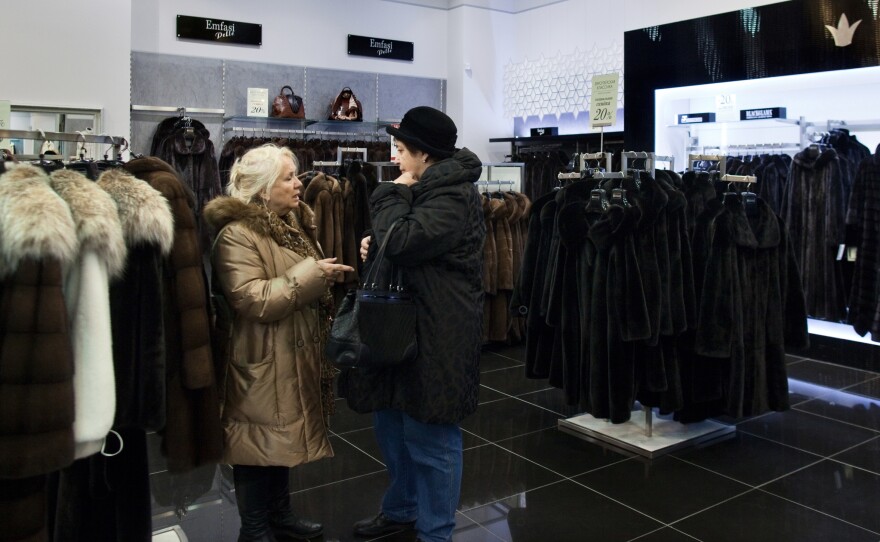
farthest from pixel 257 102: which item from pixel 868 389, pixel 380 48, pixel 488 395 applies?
pixel 868 389

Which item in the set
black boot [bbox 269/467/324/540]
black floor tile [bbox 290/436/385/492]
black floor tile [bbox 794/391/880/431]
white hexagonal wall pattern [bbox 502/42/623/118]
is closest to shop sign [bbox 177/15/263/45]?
white hexagonal wall pattern [bbox 502/42/623/118]

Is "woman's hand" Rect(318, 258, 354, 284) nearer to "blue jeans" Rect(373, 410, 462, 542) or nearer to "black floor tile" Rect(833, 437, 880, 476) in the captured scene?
"blue jeans" Rect(373, 410, 462, 542)

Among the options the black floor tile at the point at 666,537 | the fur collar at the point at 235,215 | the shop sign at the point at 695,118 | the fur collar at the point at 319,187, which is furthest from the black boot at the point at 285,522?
the shop sign at the point at 695,118

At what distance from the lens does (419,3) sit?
8.93 meters

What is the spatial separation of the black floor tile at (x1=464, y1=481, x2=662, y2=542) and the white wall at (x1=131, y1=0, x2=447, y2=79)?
5.79 meters

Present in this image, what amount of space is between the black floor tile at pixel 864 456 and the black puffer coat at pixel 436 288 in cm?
244

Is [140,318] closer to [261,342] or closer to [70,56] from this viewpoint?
[261,342]

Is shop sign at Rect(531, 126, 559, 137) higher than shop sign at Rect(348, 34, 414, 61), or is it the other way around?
shop sign at Rect(348, 34, 414, 61)

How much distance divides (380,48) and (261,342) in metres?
6.61

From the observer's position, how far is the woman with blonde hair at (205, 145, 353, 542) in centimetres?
261

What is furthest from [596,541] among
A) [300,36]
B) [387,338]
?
[300,36]

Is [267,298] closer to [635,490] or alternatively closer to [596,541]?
[596,541]

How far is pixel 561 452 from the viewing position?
161 inches

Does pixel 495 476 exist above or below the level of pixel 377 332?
below
